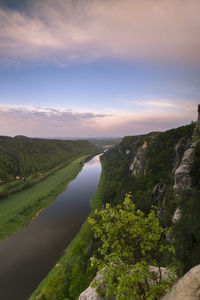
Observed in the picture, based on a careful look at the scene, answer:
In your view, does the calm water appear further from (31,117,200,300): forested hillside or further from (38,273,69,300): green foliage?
(38,273,69,300): green foliage

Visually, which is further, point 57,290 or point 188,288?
point 57,290

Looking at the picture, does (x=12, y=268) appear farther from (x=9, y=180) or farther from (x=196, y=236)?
(x=9, y=180)

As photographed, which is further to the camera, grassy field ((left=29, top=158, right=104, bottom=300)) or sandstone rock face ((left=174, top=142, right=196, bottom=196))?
sandstone rock face ((left=174, top=142, right=196, bottom=196))

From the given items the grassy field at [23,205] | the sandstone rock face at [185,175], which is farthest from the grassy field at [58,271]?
the sandstone rock face at [185,175]

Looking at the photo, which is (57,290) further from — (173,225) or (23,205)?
(23,205)

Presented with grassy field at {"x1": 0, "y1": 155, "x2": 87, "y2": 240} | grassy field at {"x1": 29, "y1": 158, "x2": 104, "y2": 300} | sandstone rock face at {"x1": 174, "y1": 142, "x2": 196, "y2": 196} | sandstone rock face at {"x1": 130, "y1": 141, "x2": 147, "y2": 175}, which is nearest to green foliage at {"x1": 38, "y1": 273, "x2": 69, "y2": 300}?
grassy field at {"x1": 29, "y1": 158, "x2": 104, "y2": 300}

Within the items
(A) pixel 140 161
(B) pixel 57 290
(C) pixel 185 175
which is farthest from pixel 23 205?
(C) pixel 185 175
